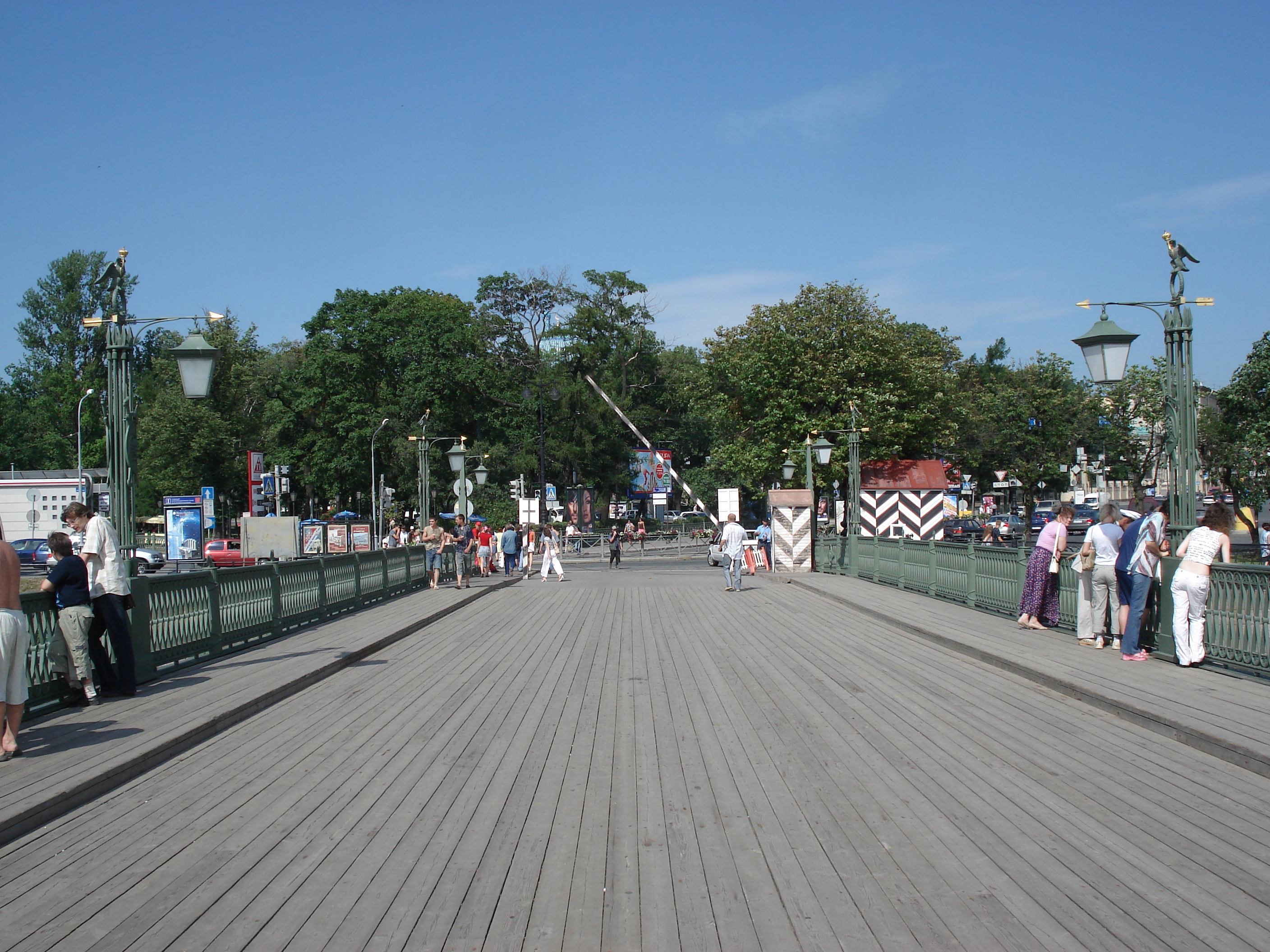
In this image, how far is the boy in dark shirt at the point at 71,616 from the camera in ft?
29.2

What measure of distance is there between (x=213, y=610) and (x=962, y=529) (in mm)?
47681

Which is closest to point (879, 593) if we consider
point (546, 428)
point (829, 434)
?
point (829, 434)

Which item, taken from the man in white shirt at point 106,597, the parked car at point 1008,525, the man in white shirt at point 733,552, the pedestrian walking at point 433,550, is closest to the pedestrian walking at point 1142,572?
the man in white shirt at point 106,597

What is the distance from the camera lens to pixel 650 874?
15.7ft

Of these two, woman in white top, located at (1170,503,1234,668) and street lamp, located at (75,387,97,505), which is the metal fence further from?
street lamp, located at (75,387,97,505)

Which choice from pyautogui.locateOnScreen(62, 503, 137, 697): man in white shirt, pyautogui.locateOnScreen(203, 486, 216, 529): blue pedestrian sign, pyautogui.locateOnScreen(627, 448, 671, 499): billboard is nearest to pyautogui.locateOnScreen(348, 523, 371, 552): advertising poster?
pyautogui.locateOnScreen(203, 486, 216, 529): blue pedestrian sign

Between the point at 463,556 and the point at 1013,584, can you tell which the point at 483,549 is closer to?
the point at 463,556

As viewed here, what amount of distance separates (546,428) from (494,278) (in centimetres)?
1023

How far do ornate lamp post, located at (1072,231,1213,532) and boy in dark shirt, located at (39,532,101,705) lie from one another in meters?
11.0

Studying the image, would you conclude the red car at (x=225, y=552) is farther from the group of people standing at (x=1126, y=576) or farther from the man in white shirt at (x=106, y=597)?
the group of people standing at (x=1126, y=576)

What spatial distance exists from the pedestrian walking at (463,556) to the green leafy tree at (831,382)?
1795 centimetres

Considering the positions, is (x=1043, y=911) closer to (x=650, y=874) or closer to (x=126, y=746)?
(x=650, y=874)

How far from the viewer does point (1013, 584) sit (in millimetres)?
15500

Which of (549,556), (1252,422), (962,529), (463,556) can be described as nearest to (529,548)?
(549,556)
